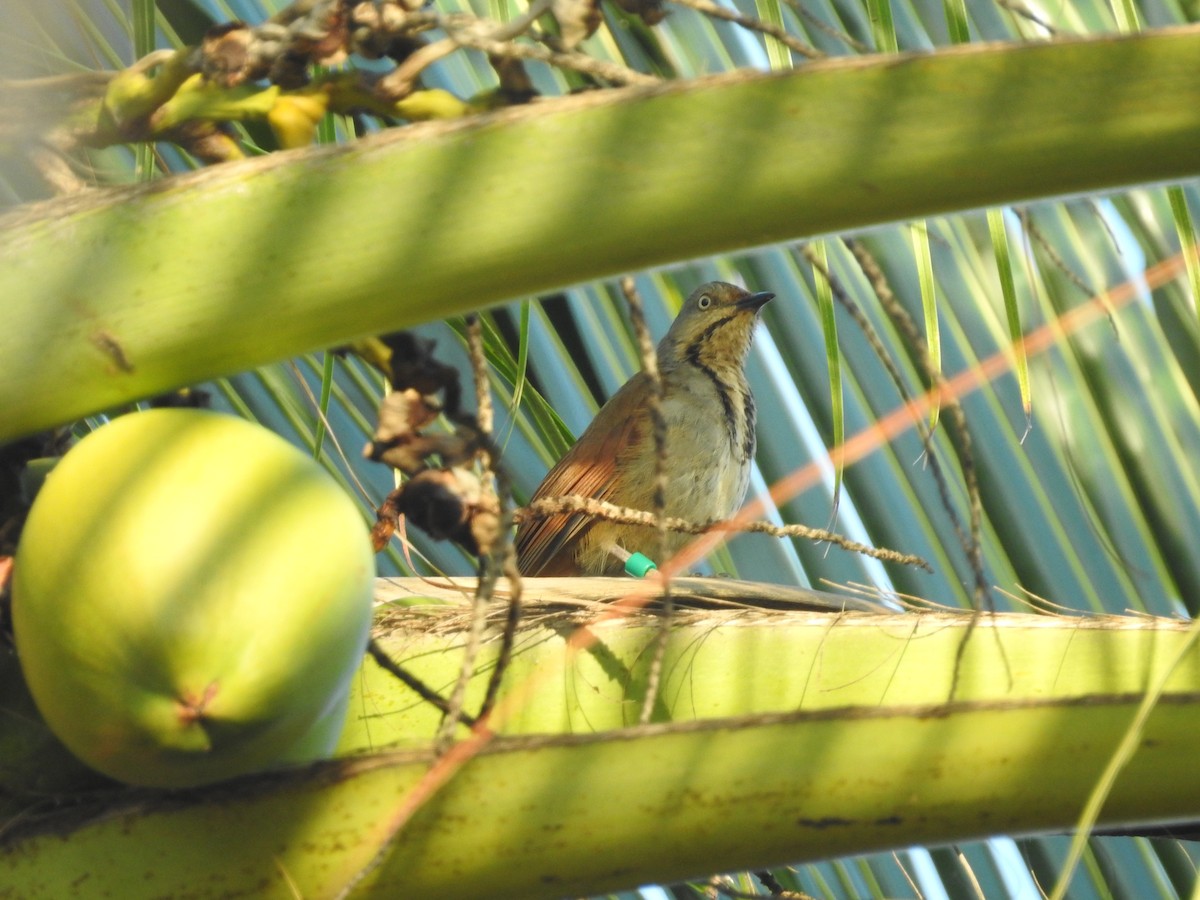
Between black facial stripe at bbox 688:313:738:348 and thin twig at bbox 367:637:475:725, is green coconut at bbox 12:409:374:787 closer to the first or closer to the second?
thin twig at bbox 367:637:475:725

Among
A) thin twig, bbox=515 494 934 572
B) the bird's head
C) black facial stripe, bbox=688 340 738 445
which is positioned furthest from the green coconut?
the bird's head

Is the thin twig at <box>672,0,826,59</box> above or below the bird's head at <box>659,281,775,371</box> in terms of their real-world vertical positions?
below

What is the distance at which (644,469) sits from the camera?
4219 millimetres

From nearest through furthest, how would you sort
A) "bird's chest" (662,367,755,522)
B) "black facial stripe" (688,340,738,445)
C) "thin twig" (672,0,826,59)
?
"thin twig" (672,0,826,59) < "bird's chest" (662,367,755,522) < "black facial stripe" (688,340,738,445)

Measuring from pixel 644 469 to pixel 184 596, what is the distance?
11.4 ft

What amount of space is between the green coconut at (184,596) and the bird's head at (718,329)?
3.95 metres

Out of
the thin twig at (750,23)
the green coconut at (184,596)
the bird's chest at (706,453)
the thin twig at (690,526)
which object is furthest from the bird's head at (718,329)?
the green coconut at (184,596)

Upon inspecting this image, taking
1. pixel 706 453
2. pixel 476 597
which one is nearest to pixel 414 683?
pixel 476 597

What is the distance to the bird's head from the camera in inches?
189

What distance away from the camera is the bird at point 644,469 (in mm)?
4052

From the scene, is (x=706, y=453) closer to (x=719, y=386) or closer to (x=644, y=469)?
(x=644, y=469)

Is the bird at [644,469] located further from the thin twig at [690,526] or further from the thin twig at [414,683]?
the thin twig at [414,683]

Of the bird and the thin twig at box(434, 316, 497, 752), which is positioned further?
the bird

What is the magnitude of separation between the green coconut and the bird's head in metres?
3.95
